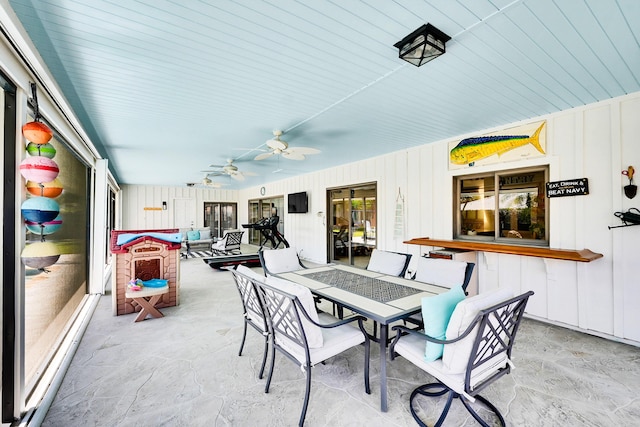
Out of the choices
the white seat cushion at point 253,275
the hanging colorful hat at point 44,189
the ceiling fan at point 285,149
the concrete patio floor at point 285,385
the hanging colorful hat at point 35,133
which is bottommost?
the concrete patio floor at point 285,385

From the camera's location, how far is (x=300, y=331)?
180cm

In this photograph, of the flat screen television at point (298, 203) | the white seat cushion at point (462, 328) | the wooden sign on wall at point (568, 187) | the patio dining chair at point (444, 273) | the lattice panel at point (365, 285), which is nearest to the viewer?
the white seat cushion at point (462, 328)

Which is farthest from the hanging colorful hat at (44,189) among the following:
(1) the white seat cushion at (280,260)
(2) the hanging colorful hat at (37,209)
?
(1) the white seat cushion at (280,260)

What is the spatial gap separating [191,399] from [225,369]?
41 cm

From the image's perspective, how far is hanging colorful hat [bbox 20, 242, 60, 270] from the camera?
5.47 feet

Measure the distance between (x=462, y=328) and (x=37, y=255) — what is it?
8.51 feet

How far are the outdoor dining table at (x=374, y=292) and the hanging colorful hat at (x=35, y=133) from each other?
7.22ft

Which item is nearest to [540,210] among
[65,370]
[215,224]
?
[65,370]

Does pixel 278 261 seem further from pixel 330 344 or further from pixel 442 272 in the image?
pixel 442 272

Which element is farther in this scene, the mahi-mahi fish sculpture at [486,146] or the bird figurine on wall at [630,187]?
the mahi-mahi fish sculpture at [486,146]

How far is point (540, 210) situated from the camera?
3.57m

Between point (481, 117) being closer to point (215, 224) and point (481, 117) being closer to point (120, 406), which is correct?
point (120, 406)

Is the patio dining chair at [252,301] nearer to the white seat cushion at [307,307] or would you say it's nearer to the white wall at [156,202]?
the white seat cushion at [307,307]

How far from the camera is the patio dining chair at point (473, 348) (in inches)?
59.7
